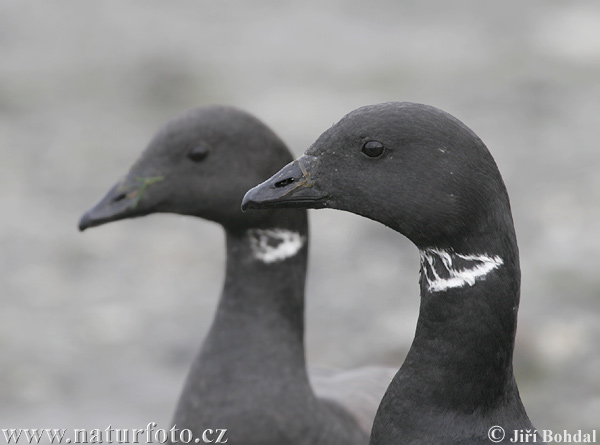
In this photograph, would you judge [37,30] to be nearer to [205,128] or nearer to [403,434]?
[205,128]

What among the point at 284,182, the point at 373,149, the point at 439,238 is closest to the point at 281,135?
the point at 284,182

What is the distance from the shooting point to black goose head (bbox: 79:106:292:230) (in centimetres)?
500

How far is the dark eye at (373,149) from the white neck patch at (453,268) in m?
0.36

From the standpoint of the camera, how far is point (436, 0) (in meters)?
14.2

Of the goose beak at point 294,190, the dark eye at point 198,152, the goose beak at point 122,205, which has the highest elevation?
the goose beak at point 294,190

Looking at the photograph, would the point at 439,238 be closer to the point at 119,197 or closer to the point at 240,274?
the point at 240,274

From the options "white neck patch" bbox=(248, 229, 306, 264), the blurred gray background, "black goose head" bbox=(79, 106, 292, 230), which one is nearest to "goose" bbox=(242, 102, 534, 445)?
"black goose head" bbox=(79, 106, 292, 230)

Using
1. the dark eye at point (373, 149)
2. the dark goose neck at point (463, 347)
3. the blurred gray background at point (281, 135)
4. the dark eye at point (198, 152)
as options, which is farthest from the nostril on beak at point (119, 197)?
the blurred gray background at point (281, 135)

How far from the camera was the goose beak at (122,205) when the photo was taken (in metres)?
5.06

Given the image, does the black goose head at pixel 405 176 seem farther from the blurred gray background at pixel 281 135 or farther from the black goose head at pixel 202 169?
the blurred gray background at pixel 281 135

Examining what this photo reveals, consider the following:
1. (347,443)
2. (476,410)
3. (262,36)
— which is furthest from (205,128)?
(262,36)

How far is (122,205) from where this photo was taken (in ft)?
16.7

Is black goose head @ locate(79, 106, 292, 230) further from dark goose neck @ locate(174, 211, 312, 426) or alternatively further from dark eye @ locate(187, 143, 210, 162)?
dark goose neck @ locate(174, 211, 312, 426)

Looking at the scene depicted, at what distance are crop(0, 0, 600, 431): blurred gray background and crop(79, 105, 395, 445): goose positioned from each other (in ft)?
7.98
